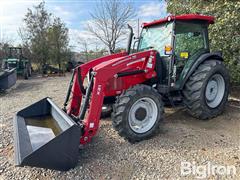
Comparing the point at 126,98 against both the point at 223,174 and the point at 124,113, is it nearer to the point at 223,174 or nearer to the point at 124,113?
the point at 124,113

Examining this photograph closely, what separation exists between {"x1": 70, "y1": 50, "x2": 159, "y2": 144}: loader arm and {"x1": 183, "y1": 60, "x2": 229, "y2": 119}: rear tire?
82cm

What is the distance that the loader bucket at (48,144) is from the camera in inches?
96.7

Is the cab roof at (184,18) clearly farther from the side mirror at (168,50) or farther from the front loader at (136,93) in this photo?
the side mirror at (168,50)

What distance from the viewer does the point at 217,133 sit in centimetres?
398

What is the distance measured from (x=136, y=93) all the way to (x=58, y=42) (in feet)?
51.3

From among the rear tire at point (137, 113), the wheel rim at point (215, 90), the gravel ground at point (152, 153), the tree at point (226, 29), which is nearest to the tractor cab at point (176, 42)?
the wheel rim at point (215, 90)

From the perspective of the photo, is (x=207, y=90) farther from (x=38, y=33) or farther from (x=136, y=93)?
(x=38, y=33)

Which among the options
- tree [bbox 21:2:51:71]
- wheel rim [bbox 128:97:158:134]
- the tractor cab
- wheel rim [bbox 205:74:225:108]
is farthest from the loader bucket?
tree [bbox 21:2:51:71]

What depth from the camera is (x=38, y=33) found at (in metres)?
17.5

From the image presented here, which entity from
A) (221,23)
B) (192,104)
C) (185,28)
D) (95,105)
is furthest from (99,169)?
(221,23)

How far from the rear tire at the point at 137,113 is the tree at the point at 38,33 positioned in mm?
15289

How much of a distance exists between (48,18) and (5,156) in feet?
55.0

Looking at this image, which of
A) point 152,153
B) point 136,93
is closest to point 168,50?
point 136,93

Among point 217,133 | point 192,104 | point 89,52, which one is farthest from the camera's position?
point 89,52
